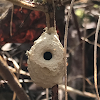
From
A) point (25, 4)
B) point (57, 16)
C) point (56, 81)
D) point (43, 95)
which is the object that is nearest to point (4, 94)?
point (43, 95)

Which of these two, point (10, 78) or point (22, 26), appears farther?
point (22, 26)

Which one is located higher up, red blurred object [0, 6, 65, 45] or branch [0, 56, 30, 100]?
red blurred object [0, 6, 65, 45]

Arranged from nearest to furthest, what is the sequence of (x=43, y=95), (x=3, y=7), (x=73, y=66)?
1. (x=3, y=7)
2. (x=43, y=95)
3. (x=73, y=66)

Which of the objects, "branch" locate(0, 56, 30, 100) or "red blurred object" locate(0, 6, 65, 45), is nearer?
"branch" locate(0, 56, 30, 100)

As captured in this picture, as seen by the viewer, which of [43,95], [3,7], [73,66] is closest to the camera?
[3,7]

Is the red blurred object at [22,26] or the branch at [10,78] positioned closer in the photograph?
the branch at [10,78]

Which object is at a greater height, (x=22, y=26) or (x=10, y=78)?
(x=22, y=26)

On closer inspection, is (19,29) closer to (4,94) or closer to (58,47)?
(58,47)

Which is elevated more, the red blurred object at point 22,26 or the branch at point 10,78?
the red blurred object at point 22,26
